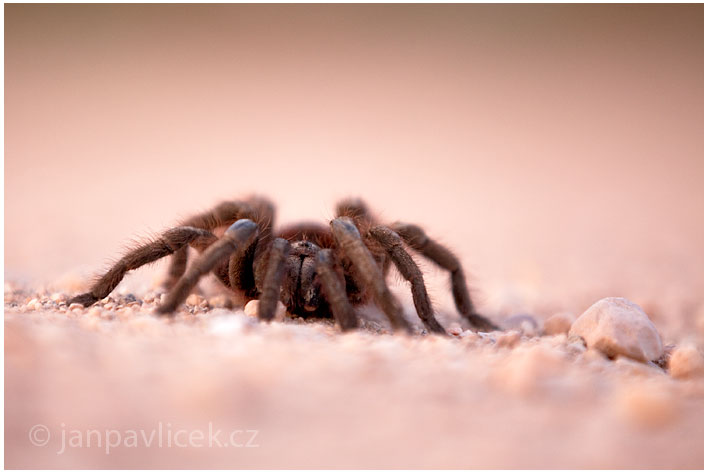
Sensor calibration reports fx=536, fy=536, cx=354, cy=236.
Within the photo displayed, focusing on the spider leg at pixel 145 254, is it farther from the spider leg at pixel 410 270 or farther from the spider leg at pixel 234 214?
the spider leg at pixel 410 270

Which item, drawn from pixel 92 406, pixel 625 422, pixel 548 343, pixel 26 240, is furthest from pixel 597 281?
pixel 26 240

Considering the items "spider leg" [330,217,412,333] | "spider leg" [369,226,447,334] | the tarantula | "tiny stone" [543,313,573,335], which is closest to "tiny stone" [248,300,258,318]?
the tarantula

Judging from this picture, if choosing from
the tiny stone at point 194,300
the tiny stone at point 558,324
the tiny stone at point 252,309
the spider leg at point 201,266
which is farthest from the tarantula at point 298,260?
the tiny stone at point 558,324

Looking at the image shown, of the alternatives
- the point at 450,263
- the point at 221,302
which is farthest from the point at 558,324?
the point at 221,302

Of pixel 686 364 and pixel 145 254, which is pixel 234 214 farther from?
pixel 686 364

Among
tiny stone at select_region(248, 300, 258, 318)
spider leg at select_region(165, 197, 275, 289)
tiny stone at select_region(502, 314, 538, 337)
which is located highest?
spider leg at select_region(165, 197, 275, 289)

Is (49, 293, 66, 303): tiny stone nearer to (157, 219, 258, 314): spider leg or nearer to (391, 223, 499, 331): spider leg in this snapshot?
(157, 219, 258, 314): spider leg
